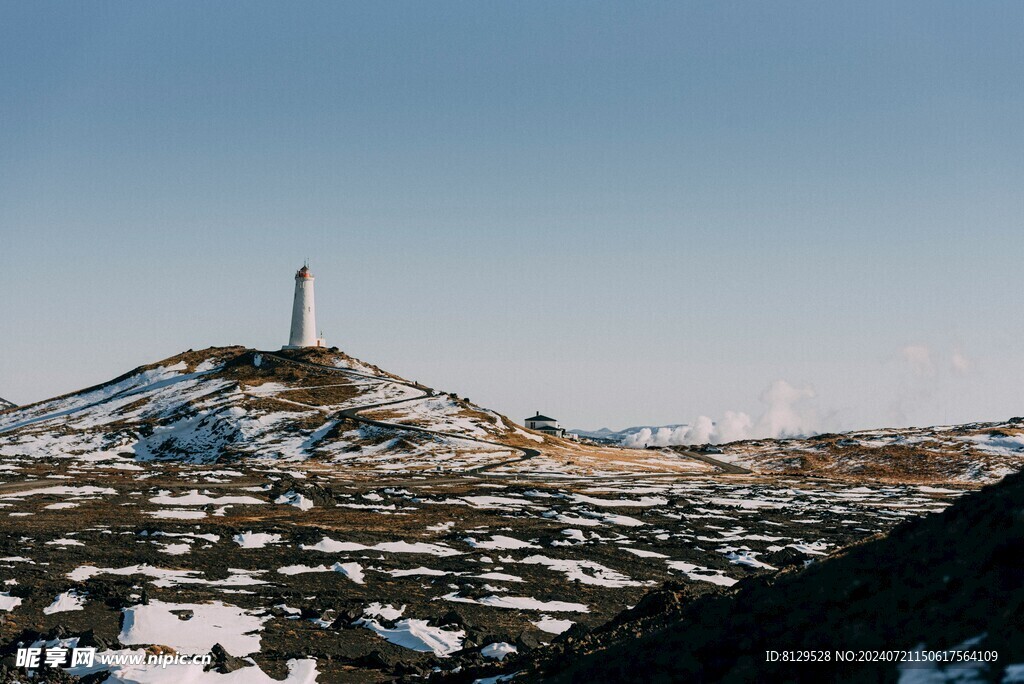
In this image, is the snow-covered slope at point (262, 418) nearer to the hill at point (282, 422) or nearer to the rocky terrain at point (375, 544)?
the hill at point (282, 422)

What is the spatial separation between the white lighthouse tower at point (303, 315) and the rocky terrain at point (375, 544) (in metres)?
53.7

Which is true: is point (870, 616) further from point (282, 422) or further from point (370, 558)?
point (282, 422)

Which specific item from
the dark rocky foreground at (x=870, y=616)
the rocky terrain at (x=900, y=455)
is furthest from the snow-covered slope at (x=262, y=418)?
the dark rocky foreground at (x=870, y=616)

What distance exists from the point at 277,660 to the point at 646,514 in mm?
44034

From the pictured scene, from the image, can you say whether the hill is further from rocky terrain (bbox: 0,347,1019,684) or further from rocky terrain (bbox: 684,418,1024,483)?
rocky terrain (bbox: 684,418,1024,483)

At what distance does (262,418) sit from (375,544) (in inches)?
3707

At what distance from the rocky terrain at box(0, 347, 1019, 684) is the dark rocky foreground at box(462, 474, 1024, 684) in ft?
6.35

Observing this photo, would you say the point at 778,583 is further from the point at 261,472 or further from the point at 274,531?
the point at 261,472

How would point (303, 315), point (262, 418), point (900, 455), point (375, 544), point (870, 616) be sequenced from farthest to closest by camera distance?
1. point (303, 315)
2. point (900, 455)
3. point (262, 418)
4. point (375, 544)
5. point (870, 616)

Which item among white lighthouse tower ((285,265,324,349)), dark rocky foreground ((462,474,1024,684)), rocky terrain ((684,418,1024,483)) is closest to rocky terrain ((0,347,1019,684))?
dark rocky foreground ((462,474,1024,684))

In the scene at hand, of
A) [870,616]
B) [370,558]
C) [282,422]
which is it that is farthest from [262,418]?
[870,616]

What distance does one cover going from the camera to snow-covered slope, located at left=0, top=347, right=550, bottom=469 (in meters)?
118

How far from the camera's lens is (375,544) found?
145ft

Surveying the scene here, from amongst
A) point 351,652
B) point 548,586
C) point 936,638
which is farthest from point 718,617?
point 548,586
